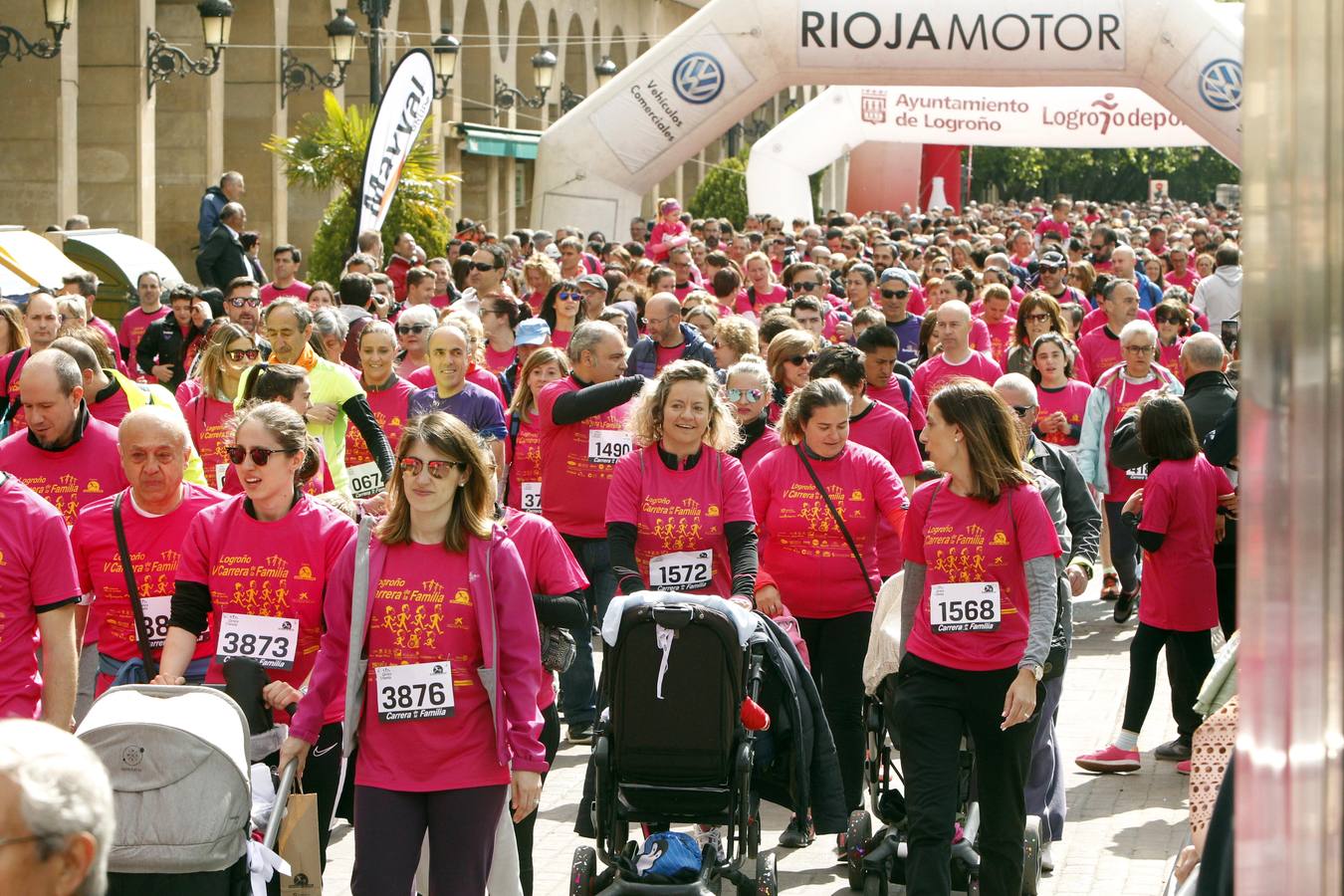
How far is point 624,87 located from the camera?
22.5 m

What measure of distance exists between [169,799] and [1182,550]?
5.13 m

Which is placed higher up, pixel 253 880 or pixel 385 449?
pixel 385 449

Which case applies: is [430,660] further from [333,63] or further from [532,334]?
[333,63]

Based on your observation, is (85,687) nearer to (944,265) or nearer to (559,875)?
(559,875)

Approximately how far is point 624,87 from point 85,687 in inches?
664

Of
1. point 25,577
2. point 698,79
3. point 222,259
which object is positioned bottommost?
point 25,577

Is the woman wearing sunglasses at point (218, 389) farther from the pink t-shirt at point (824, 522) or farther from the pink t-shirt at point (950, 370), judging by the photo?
the pink t-shirt at point (950, 370)

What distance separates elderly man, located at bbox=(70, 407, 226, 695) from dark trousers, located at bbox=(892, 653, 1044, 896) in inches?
82.1

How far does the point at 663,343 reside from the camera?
10.6 meters

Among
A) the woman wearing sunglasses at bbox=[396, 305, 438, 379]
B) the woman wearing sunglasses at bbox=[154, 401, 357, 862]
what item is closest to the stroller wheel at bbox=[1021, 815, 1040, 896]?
the woman wearing sunglasses at bbox=[154, 401, 357, 862]

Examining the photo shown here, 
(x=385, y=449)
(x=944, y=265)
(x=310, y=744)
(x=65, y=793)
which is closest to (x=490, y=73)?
(x=944, y=265)

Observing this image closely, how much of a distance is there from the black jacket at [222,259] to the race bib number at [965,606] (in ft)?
39.9

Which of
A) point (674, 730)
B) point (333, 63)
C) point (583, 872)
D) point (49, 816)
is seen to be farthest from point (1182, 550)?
point (333, 63)

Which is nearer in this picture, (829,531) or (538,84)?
(829,531)
